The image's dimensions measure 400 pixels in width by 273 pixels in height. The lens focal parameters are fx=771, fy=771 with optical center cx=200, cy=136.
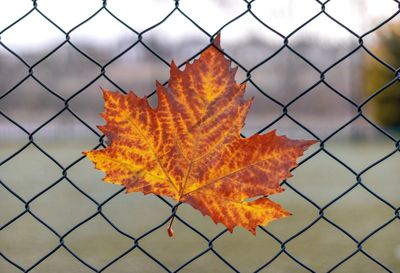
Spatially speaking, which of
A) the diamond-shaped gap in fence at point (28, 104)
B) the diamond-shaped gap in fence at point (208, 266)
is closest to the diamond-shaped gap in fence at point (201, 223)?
the diamond-shaped gap in fence at point (208, 266)

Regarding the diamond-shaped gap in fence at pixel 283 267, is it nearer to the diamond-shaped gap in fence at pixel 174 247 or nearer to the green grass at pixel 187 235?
the green grass at pixel 187 235

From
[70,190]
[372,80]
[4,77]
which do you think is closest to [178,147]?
[70,190]

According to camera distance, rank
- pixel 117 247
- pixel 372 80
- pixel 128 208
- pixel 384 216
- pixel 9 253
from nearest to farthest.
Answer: pixel 9 253, pixel 117 247, pixel 384 216, pixel 128 208, pixel 372 80

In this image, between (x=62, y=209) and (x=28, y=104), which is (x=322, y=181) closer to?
(x=62, y=209)

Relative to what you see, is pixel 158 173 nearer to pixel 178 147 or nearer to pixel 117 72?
pixel 178 147

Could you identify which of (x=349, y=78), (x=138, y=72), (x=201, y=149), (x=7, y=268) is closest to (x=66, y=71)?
(x=138, y=72)

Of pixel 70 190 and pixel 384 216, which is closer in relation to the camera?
pixel 384 216
